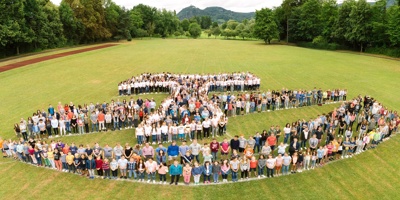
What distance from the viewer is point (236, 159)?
1175 centimetres

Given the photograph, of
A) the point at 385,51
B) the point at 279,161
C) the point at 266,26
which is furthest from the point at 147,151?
the point at 266,26

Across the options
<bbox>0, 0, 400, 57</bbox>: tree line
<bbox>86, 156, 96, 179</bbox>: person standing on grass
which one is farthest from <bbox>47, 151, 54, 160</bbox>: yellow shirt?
<bbox>0, 0, 400, 57</bbox>: tree line

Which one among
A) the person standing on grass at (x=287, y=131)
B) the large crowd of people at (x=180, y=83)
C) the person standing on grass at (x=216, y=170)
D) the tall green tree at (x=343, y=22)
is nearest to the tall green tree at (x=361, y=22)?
the tall green tree at (x=343, y=22)

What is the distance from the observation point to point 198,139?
635 inches

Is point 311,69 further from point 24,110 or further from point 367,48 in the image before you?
point 24,110

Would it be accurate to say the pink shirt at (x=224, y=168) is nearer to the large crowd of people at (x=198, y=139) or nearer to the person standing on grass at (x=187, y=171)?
the large crowd of people at (x=198, y=139)

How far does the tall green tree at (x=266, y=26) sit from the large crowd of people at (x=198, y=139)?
54042 mm

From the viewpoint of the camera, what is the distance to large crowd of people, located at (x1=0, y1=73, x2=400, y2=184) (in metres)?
12.0

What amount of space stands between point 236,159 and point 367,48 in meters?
55.6

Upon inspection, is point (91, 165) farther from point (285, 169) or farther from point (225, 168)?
point (285, 169)

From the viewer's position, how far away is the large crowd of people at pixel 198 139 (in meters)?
12.0

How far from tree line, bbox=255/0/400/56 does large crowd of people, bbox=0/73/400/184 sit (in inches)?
1518

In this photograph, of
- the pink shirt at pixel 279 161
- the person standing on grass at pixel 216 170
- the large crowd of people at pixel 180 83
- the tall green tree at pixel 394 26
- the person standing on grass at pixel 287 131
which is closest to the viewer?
the person standing on grass at pixel 216 170

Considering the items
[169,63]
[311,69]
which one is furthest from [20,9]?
[311,69]
